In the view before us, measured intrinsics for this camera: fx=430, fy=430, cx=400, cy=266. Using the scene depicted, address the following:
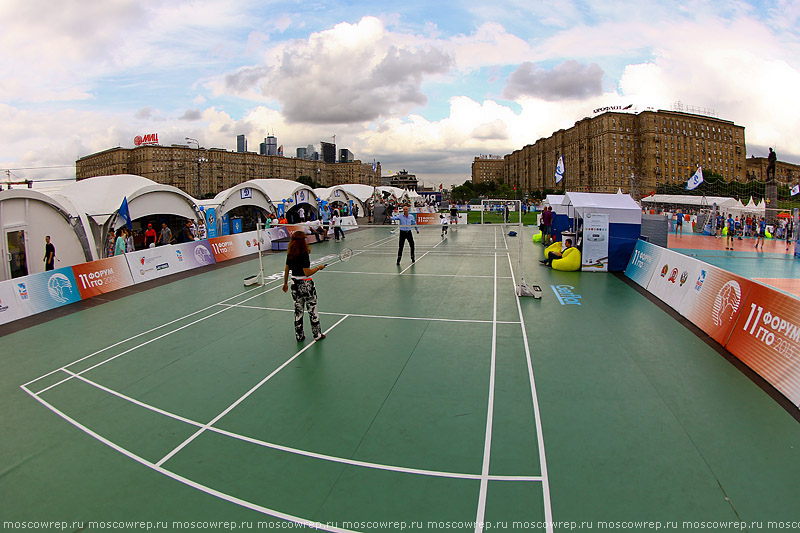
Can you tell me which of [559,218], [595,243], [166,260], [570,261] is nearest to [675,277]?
[595,243]

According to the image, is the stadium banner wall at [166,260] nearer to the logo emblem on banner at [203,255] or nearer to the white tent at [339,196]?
the logo emblem on banner at [203,255]

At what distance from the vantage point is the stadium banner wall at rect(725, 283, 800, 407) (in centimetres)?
630

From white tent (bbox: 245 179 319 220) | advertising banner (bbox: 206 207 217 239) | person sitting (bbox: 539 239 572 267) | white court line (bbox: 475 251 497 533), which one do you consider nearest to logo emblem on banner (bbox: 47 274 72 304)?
white court line (bbox: 475 251 497 533)

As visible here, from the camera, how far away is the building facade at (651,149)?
124 meters

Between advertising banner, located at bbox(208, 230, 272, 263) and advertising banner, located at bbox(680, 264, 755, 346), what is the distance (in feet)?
62.2

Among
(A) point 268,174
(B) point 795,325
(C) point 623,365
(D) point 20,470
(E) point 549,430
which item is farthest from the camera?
(A) point 268,174

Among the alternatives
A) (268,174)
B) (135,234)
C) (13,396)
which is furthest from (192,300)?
(268,174)

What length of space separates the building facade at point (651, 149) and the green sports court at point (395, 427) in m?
128

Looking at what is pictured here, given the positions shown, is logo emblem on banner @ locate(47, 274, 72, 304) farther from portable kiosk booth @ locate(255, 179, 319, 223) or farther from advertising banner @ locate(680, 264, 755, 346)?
portable kiosk booth @ locate(255, 179, 319, 223)

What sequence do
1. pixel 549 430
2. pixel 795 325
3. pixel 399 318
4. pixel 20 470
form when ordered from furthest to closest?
pixel 399 318 → pixel 795 325 → pixel 549 430 → pixel 20 470

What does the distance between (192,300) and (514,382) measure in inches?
411

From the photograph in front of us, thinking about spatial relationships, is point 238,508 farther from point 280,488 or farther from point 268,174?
Answer: point 268,174

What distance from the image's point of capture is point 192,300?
13.2m

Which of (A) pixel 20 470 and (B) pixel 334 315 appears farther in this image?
(B) pixel 334 315
